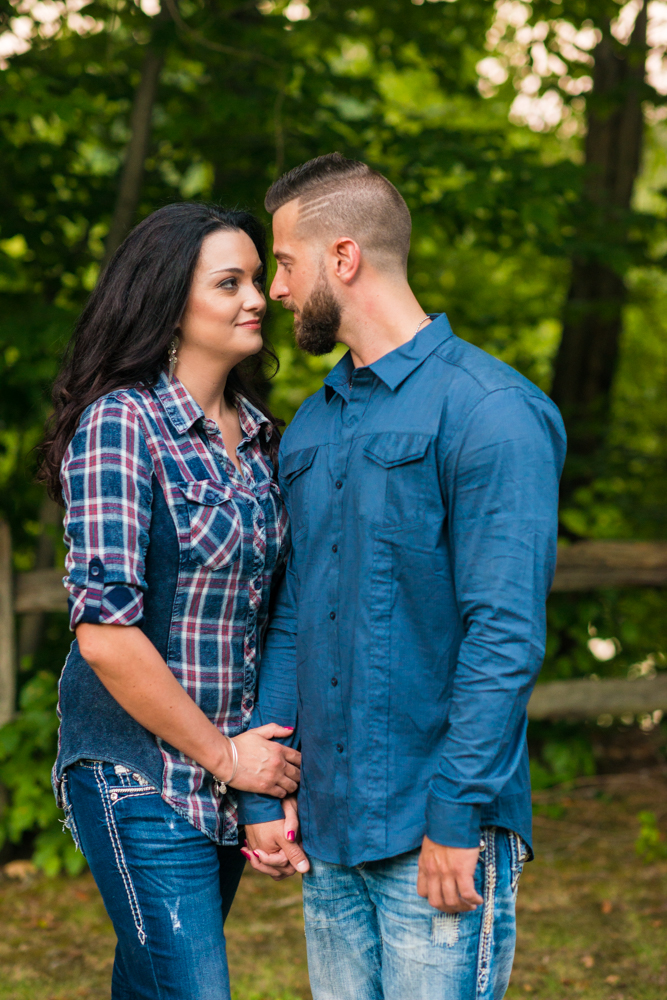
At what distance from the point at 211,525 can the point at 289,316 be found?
3132 millimetres

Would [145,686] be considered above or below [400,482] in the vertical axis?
below

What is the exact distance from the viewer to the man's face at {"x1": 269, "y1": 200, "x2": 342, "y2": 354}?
1853 mm

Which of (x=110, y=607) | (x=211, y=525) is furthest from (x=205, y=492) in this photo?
(x=110, y=607)

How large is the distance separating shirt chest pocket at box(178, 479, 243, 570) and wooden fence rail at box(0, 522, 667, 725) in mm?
2844

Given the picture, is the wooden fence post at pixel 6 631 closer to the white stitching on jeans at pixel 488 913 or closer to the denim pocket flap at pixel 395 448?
the denim pocket flap at pixel 395 448

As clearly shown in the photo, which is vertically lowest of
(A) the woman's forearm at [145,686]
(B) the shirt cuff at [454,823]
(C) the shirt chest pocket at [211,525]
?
(B) the shirt cuff at [454,823]

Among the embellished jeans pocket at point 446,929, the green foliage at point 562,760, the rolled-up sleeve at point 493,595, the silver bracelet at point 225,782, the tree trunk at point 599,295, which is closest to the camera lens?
the rolled-up sleeve at point 493,595

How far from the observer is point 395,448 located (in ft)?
5.54

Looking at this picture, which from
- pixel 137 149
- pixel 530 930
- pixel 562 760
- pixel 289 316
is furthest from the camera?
pixel 562 760

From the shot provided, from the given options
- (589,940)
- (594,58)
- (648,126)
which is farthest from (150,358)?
(648,126)

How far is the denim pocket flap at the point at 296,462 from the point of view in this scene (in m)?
1.90

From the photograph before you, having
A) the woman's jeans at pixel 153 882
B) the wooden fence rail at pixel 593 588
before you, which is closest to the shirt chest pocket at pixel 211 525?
the woman's jeans at pixel 153 882

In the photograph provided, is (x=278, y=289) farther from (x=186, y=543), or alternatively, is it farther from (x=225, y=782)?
(x=225, y=782)

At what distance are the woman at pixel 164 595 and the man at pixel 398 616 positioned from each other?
0.34ft
